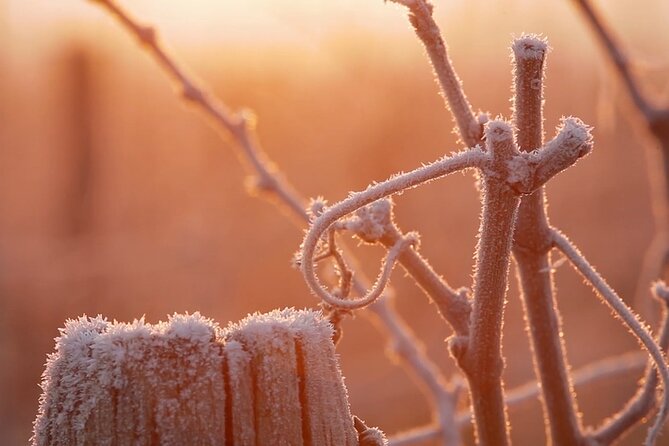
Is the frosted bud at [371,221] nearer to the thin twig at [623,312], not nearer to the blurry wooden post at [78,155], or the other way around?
the thin twig at [623,312]

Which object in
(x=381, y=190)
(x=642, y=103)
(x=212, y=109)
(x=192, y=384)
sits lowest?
(x=192, y=384)

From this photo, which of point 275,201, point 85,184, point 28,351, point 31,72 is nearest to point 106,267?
point 85,184

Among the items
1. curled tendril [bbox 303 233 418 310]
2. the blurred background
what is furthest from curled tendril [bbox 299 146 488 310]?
the blurred background

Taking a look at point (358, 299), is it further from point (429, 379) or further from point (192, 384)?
point (429, 379)

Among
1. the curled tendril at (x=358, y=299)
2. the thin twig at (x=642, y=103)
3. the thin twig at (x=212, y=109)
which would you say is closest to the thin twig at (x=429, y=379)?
the thin twig at (x=212, y=109)

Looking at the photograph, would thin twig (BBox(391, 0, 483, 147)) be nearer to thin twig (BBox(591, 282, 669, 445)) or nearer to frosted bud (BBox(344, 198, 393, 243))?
frosted bud (BBox(344, 198, 393, 243))

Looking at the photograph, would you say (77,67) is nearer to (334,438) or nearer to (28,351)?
(28,351)

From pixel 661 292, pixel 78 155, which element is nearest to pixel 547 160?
pixel 661 292
